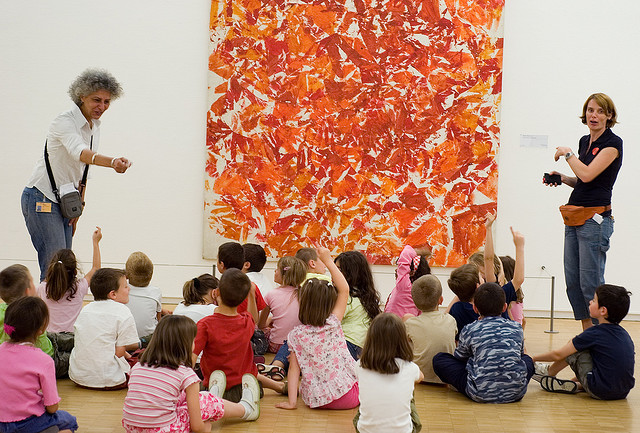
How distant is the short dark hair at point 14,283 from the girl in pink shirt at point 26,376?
89 cm

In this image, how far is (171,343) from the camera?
386cm

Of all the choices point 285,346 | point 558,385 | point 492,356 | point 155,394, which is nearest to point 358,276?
point 285,346

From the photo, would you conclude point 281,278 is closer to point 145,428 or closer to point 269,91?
point 145,428

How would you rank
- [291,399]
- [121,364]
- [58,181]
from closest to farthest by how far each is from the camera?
[291,399], [121,364], [58,181]

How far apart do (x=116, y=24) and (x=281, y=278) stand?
13.6 ft

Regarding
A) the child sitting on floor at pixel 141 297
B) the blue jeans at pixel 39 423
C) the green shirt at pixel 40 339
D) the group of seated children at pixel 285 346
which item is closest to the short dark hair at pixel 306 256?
the group of seated children at pixel 285 346

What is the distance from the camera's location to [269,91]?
839 cm

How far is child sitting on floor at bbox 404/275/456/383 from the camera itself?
5.21 m

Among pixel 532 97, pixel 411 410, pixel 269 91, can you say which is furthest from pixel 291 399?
pixel 532 97

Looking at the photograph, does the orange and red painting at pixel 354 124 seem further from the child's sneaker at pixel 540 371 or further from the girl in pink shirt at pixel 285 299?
the child's sneaker at pixel 540 371

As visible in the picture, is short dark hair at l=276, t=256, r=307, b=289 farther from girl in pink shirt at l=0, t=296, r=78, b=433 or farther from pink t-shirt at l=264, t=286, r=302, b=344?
girl in pink shirt at l=0, t=296, r=78, b=433

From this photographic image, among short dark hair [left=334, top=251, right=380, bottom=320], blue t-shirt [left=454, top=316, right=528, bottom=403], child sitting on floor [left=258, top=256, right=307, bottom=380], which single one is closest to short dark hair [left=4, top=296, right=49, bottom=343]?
child sitting on floor [left=258, top=256, right=307, bottom=380]

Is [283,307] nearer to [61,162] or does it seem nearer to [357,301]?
[357,301]

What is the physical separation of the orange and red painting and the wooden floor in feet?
11.2
